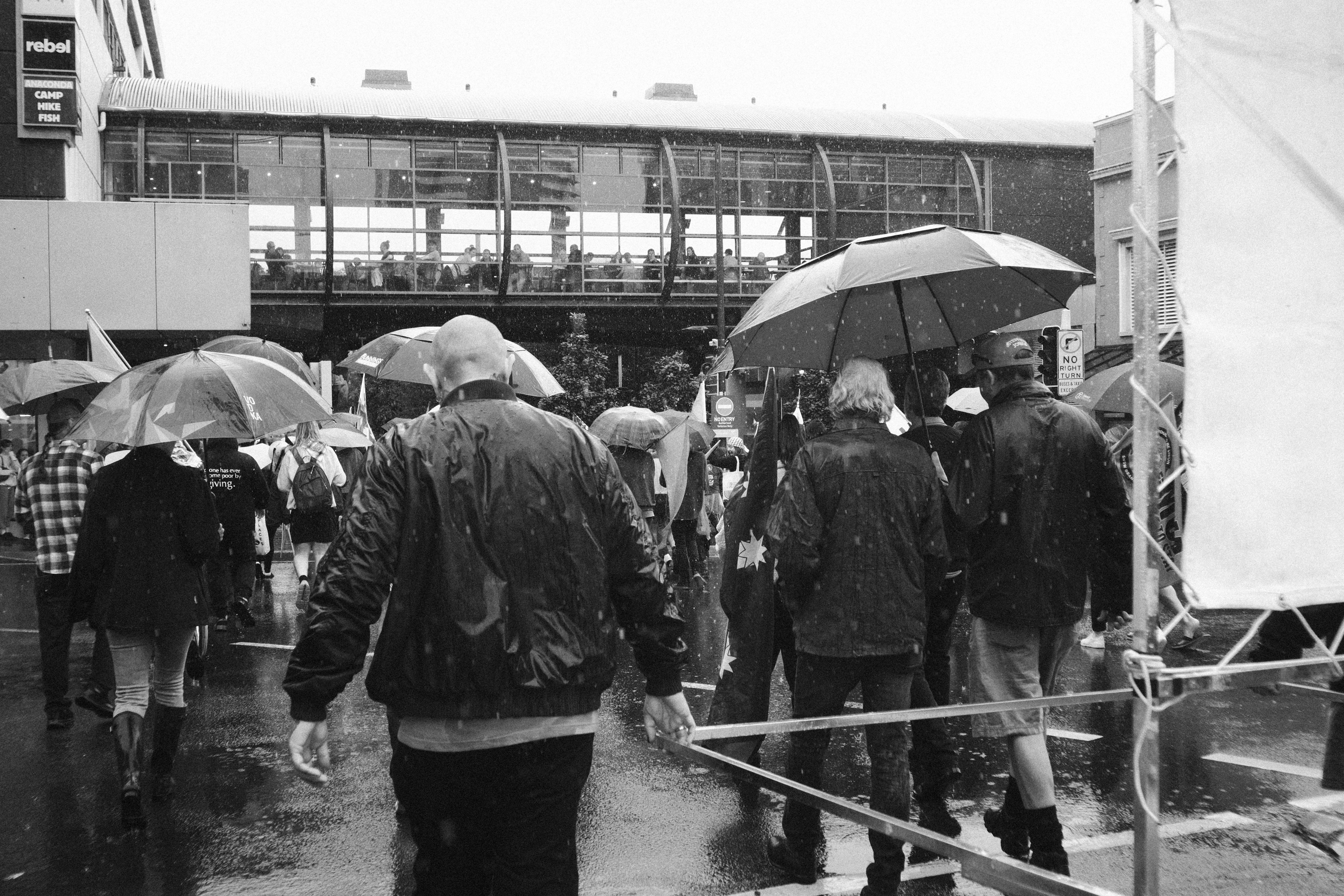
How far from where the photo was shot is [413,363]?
779 cm

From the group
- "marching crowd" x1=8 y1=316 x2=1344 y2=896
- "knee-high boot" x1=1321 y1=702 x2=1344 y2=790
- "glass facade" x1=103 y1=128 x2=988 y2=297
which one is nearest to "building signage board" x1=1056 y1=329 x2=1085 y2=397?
"marching crowd" x1=8 y1=316 x2=1344 y2=896

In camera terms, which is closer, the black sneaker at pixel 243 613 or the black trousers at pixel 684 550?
the black sneaker at pixel 243 613

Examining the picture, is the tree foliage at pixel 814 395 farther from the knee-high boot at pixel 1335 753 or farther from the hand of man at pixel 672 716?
the hand of man at pixel 672 716

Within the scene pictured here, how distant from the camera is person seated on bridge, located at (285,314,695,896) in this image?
285 cm

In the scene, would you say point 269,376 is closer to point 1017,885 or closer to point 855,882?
point 855,882

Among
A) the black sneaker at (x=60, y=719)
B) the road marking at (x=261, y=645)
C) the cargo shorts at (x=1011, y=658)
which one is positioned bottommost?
the road marking at (x=261, y=645)

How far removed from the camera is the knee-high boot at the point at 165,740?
582 centimetres

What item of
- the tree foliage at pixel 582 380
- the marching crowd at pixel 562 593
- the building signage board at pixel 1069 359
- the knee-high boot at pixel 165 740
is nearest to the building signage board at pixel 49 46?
the tree foliage at pixel 582 380

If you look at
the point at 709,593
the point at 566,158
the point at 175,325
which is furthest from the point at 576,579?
the point at 566,158

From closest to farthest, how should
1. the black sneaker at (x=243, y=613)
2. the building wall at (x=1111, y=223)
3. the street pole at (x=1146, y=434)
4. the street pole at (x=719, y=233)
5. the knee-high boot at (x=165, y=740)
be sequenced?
the street pole at (x=1146, y=434), the knee-high boot at (x=165, y=740), the black sneaker at (x=243, y=613), the building wall at (x=1111, y=223), the street pole at (x=719, y=233)

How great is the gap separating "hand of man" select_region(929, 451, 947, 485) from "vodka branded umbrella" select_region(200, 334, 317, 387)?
4.49 meters

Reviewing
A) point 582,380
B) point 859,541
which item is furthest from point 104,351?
point 582,380

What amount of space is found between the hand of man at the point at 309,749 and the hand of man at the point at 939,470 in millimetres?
2874

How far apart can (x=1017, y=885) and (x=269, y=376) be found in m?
4.81
